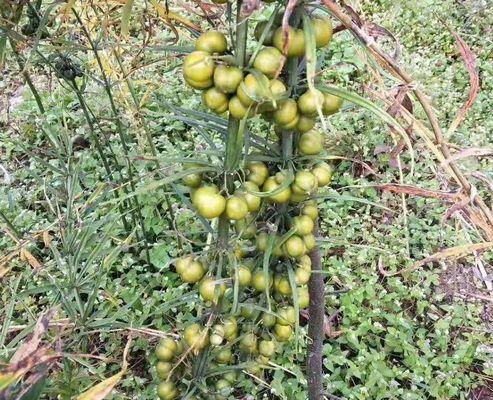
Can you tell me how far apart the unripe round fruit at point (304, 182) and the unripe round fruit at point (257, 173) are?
0.05 m

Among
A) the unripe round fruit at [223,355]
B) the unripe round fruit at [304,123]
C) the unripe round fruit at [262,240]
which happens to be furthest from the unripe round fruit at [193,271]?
the unripe round fruit at [304,123]

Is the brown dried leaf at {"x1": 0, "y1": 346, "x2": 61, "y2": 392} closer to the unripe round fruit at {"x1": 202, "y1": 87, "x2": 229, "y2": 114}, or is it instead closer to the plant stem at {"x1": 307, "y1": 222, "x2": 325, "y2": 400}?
the unripe round fruit at {"x1": 202, "y1": 87, "x2": 229, "y2": 114}

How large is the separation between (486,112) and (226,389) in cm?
230

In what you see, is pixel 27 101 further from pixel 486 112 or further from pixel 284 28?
pixel 284 28

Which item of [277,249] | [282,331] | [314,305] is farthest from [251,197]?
[314,305]

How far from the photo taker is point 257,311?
1139mm

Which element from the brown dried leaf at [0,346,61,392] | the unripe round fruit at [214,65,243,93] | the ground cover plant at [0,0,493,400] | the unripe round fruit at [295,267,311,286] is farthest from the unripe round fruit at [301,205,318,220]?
the brown dried leaf at [0,346,61,392]

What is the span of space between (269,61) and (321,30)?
88mm

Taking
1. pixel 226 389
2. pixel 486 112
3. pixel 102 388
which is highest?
pixel 102 388

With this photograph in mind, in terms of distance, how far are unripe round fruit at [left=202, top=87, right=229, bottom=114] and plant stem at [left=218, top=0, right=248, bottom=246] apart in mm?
44

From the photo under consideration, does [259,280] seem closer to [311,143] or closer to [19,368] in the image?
[311,143]

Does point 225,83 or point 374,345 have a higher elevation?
point 225,83

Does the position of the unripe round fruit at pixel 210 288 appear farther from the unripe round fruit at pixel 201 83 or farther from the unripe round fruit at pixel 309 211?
the unripe round fruit at pixel 201 83

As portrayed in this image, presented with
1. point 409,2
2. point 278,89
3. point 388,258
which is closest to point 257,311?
point 278,89
